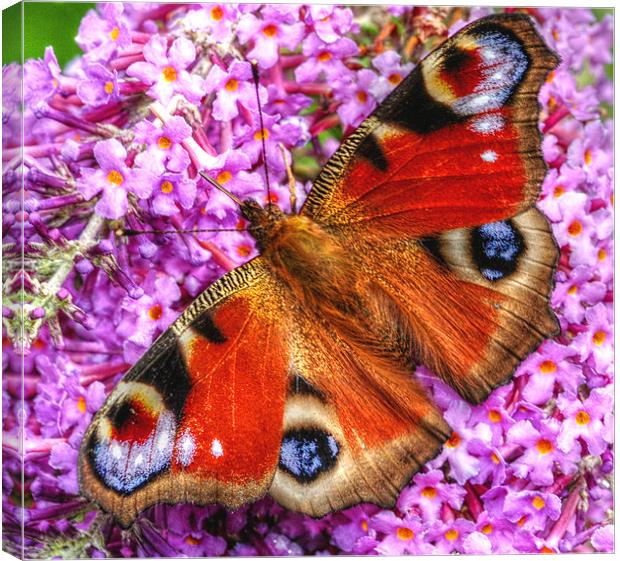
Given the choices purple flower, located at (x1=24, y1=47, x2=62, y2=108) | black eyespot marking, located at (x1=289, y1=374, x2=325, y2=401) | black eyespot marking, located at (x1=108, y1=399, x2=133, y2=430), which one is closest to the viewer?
black eyespot marking, located at (x1=108, y1=399, x2=133, y2=430)

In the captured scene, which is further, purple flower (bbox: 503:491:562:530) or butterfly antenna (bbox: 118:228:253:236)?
purple flower (bbox: 503:491:562:530)

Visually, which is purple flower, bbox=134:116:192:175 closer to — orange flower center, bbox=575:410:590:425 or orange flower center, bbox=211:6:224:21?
orange flower center, bbox=211:6:224:21

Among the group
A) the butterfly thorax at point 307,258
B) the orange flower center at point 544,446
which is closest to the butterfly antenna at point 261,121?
the butterfly thorax at point 307,258

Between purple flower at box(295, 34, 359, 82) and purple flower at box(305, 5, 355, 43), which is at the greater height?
purple flower at box(305, 5, 355, 43)

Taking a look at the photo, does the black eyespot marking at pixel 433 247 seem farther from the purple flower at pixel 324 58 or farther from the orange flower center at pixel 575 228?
the purple flower at pixel 324 58

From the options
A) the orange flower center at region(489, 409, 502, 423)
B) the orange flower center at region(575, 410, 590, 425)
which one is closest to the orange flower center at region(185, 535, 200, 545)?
the orange flower center at region(489, 409, 502, 423)

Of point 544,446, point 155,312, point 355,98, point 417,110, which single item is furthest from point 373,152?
point 544,446

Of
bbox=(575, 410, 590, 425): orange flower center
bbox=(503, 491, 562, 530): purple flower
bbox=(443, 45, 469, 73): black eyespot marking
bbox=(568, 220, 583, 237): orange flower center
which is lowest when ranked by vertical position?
bbox=(503, 491, 562, 530): purple flower
